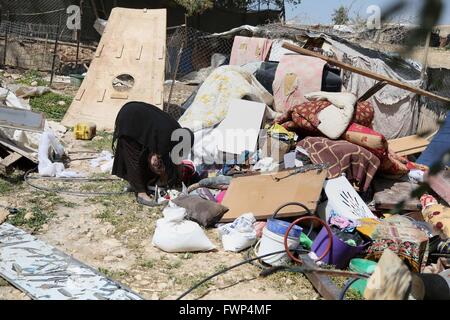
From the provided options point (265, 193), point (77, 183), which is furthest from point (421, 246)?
point (77, 183)

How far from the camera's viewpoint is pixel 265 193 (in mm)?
4809

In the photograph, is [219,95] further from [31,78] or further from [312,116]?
[31,78]

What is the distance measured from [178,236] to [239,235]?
0.53m

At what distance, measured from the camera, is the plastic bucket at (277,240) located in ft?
12.6

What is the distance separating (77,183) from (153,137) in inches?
49.1

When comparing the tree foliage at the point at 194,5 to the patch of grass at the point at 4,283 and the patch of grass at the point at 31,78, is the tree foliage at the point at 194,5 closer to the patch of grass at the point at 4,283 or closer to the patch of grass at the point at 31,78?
the patch of grass at the point at 31,78

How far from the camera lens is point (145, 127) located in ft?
16.4

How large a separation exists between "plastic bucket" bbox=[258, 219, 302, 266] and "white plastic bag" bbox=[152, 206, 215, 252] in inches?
20.6

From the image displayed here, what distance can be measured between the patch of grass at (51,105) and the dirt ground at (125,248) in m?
3.50

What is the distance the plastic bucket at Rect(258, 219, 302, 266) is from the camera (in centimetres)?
384


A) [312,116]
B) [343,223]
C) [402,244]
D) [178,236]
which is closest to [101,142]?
[312,116]

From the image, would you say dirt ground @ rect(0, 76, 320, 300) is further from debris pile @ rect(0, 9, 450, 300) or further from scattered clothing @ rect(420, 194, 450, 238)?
scattered clothing @ rect(420, 194, 450, 238)

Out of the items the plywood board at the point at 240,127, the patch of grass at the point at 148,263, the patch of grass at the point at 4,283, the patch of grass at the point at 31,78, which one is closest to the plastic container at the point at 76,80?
the patch of grass at the point at 31,78

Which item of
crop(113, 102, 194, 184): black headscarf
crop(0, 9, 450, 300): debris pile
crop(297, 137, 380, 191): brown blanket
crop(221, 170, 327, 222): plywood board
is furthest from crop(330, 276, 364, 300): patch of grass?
crop(113, 102, 194, 184): black headscarf
